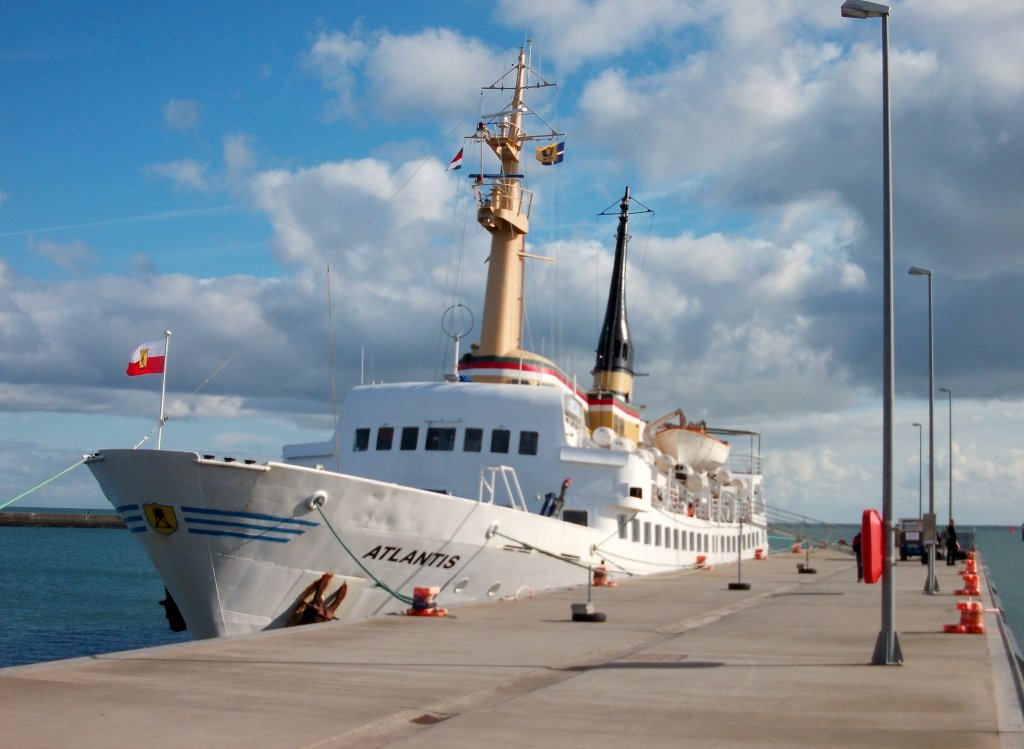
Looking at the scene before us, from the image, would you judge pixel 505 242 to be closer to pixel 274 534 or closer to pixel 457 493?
pixel 457 493

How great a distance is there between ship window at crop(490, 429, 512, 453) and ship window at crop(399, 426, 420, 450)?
66.2 inches

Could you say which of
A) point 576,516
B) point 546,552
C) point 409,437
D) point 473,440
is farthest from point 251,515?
point 576,516

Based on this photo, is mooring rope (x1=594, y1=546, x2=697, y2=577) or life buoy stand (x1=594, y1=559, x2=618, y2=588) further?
mooring rope (x1=594, y1=546, x2=697, y2=577)

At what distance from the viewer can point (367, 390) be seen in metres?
26.1

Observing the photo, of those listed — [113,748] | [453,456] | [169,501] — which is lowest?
[113,748]

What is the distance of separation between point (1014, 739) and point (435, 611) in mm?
10145

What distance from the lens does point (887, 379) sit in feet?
41.9

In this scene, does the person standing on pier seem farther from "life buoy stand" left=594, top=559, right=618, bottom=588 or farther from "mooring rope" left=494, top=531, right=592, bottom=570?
"mooring rope" left=494, top=531, right=592, bottom=570

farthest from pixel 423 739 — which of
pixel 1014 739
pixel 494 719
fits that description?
pixel 1014 739

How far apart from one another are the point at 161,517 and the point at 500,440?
378 inches

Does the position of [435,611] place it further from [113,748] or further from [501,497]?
[113,748]

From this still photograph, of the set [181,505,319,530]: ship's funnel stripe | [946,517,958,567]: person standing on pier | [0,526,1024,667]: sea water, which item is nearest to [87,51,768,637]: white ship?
[181,505,319,530]: ship's funnel stripe

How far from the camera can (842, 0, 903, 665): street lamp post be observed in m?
12.2

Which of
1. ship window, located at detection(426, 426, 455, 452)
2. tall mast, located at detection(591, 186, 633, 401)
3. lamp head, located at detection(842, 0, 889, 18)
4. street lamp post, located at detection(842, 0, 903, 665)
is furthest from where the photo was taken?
tall mast, located at detection(591, 186, 633, 401)
